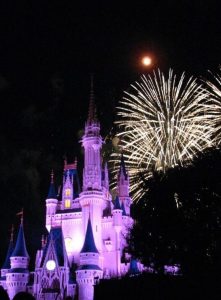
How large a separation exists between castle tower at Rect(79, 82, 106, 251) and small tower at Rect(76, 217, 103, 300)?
11.4 feet

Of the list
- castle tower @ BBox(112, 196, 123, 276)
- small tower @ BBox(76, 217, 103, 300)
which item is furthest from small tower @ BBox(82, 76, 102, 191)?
small tower @ BBox(76, 217, 103, 300)

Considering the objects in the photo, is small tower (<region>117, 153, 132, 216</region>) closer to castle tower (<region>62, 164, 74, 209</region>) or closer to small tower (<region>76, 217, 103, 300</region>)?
castle tower (<region>62, 164, 74, 209</region>)

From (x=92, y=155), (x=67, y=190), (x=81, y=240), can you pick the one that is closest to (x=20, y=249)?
(x=81, y=240)

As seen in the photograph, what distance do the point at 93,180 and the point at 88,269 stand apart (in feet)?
51.9

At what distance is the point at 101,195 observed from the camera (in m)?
78.3

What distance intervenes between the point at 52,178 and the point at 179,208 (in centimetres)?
5041

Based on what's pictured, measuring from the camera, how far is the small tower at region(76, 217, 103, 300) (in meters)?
68.9

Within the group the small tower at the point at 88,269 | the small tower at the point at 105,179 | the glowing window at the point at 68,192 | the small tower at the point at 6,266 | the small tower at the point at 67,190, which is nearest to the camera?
the small tower at the point at 88,269

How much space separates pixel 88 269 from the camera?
228 ft

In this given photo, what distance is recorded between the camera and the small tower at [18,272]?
244 ft

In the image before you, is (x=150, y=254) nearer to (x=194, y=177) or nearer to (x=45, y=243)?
(x=194, y=177)

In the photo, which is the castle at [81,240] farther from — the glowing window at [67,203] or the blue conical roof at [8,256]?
the glowing window at [67,203]

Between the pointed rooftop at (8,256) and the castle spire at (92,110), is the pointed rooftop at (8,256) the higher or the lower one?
the lower one

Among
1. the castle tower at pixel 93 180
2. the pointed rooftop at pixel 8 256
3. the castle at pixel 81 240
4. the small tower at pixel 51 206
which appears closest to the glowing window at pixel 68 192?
the castle at pixel 81 240
